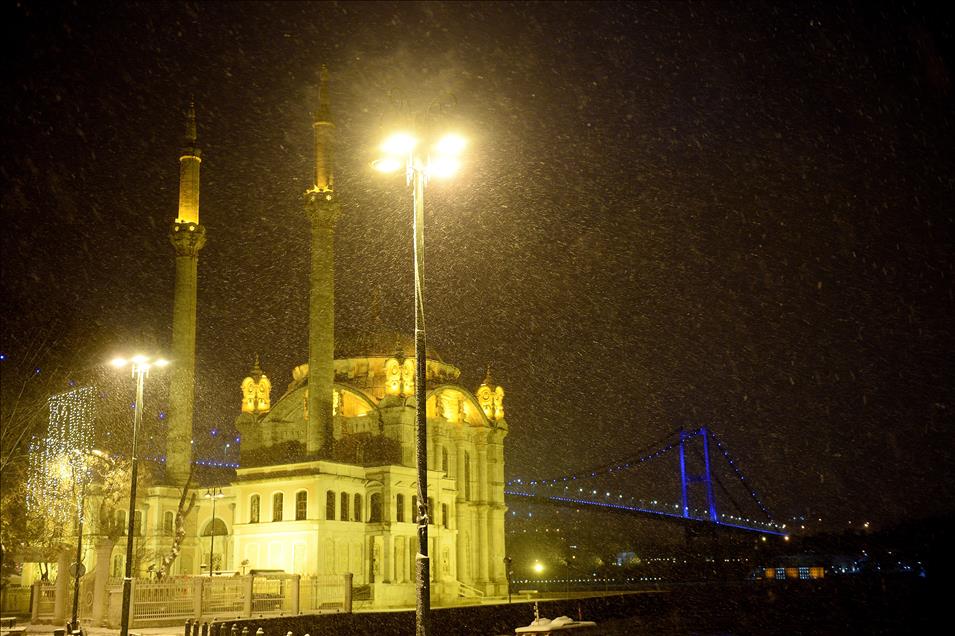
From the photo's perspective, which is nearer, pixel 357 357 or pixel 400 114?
pixel 400 114

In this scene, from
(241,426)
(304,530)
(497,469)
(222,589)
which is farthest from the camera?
(497,469)

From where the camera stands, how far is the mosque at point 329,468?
45031 mm

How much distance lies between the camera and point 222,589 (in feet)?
106

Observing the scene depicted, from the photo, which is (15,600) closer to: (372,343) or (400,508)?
(400,508)

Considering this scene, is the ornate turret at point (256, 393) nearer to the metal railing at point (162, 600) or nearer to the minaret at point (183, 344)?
the minaret at point (183, 344)

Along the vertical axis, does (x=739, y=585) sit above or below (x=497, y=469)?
below

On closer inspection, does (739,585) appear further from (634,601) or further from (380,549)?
(380,549)

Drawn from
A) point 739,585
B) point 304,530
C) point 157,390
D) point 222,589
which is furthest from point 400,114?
point 739,585

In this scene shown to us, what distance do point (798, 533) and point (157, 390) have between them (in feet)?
242

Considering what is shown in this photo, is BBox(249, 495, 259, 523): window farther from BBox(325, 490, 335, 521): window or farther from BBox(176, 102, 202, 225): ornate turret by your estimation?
BBox(176, 102, 202, 225): ornate turret

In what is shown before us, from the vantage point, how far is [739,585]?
97.6m

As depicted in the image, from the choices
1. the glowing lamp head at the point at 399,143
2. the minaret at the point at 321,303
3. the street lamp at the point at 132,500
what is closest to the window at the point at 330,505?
the minaret at the point at 321,303

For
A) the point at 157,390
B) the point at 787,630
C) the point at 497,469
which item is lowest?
the point at 787,630

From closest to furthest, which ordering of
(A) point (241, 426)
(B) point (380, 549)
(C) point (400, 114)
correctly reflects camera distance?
(C) point (400, 114) < (B) point (380, 549) < (A) point (241, 426)
